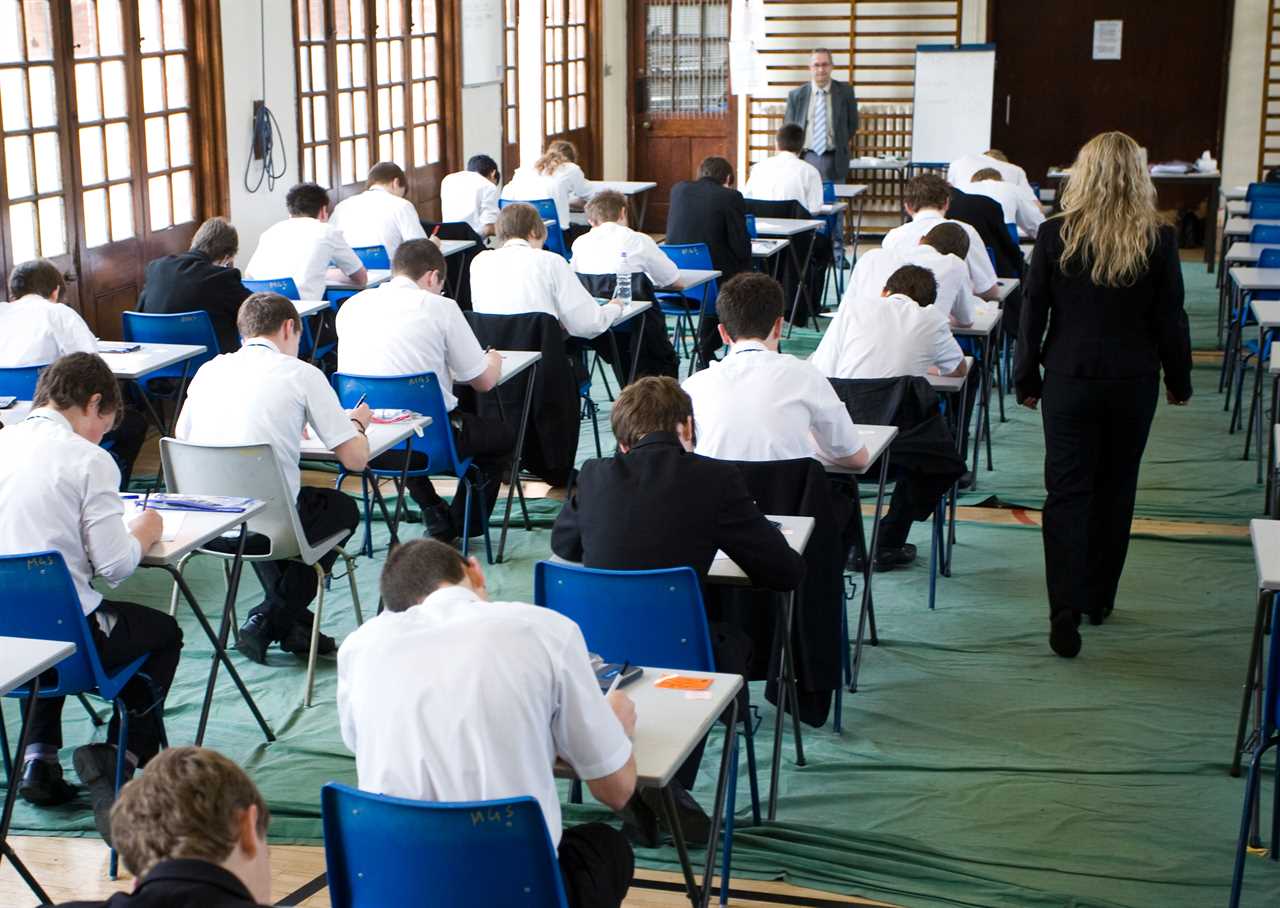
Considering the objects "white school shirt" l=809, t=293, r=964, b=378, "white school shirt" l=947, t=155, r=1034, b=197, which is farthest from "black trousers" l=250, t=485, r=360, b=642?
"white school shirt" l=947, t=155, r=1034, b=197

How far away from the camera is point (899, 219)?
15148 millimetres

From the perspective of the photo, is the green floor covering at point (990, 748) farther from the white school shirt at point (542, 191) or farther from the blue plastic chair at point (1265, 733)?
the white school shirt at point (542, 191)

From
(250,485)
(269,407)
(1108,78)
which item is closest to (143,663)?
(250,485)

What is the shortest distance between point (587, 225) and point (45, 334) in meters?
5.63

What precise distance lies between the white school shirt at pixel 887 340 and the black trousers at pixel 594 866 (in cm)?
302

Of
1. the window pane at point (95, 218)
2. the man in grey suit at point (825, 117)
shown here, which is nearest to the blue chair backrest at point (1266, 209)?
the man in grey suit at point (825, 117)

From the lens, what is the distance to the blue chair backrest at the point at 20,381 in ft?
18.6

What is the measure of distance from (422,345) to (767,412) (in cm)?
184

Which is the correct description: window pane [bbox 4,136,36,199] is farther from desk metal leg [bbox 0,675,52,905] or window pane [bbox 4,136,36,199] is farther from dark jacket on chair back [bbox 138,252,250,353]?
desk metal leg [bbox 0,675,52,905]

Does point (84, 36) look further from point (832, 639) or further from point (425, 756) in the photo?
point (425, 756)

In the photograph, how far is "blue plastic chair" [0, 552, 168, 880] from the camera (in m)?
3.40

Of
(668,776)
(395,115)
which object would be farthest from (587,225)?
(668,776)

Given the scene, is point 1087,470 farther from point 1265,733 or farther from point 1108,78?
point 1108,78

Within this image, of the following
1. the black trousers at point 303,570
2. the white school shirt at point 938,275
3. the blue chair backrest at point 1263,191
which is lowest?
the black trousers at point 303,570
